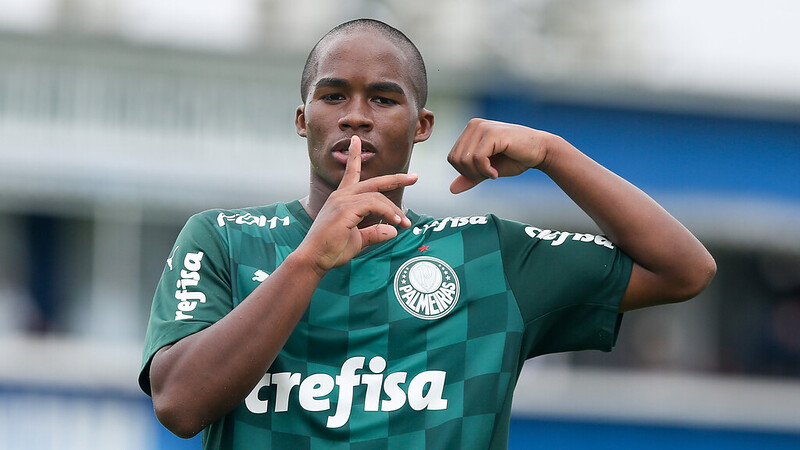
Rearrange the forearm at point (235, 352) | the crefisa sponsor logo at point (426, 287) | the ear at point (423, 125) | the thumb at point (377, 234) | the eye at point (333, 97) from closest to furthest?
the forearm at point (235, 352) < the thumb at point (377, 234) < the crefisa sponsor logo at point (426, 287) < the eye at point (333, 97) < the ear at point (423, 125)

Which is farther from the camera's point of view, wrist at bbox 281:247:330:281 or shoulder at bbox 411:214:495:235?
shoulder at bbox 411:214:495:235

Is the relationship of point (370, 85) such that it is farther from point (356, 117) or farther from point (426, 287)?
point (426, 287)

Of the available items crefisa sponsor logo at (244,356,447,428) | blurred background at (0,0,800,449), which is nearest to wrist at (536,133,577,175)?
crefisa sponsor logo at (244,356,447,428)

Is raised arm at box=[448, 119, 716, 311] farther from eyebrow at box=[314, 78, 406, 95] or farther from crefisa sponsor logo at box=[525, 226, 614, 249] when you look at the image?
eyebrow at box=[314, 78, 406, 95]

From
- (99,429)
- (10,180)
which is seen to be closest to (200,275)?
(99,429)

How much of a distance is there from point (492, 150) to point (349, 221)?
1.83 ft

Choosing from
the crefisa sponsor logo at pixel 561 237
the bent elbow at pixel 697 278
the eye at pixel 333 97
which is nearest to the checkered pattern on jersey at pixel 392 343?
the crefisa sponsor logo at pixel 561 237

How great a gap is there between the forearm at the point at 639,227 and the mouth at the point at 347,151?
0.47 metres

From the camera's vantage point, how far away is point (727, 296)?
13.7 meters

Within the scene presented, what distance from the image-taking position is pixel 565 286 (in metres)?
3.36

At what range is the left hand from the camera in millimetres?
3330

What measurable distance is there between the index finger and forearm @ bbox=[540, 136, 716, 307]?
1.78 feet

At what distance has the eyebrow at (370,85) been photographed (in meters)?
3.36

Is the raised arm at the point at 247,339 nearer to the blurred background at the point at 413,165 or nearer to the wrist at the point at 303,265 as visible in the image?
the wrist at the point at 303,265
